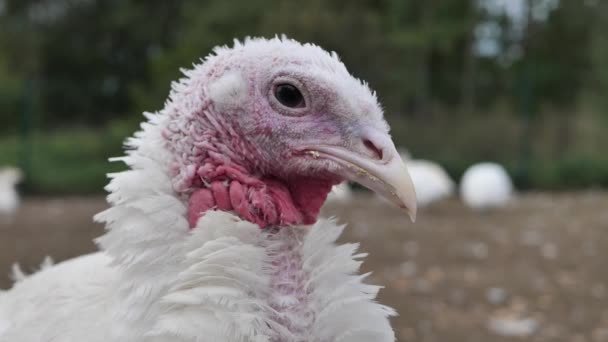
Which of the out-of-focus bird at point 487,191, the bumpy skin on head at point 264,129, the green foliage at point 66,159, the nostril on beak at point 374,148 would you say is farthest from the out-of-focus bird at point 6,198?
the nostril on beak at point 374,148

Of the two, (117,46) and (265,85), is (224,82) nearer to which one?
(265,85)

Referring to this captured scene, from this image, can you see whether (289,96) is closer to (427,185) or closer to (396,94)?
(427,185)

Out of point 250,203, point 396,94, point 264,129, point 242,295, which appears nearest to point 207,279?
point 242,295

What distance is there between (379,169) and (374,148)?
60mm

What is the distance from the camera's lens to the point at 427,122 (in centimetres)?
1356

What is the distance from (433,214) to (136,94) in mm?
6174

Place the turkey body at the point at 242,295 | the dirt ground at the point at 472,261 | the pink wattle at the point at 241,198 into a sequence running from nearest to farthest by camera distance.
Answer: the turkey body at the point at 242,295
the pink wattle at the point at 241,198
the dirt ground at the point at 472,261

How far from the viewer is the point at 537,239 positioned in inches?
303

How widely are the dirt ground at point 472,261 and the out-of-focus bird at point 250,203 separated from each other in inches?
128

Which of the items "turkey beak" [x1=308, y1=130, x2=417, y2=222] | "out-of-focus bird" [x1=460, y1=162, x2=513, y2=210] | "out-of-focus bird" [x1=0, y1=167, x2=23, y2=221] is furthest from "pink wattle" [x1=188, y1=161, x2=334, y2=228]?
"out-of-focus bird" [x1=460, y1=162, x2=513, y2=210]

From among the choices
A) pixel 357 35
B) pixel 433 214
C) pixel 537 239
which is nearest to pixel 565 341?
pixel 537 239

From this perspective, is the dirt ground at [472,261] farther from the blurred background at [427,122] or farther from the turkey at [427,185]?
the turkey at [427,185]

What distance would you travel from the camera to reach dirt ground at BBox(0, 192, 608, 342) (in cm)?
504

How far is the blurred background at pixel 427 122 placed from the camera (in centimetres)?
584
